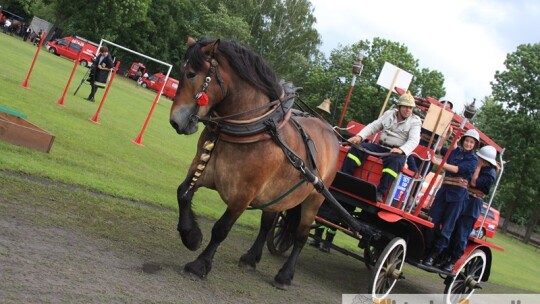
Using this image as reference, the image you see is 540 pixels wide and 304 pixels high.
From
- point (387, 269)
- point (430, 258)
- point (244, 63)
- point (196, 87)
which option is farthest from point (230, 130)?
point (430, 258)

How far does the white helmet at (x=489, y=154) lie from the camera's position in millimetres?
9445

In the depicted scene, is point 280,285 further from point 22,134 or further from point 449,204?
point 22,134

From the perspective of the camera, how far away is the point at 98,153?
41.5ft

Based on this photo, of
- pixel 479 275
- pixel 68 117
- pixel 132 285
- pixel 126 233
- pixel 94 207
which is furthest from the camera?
pixel 68 117

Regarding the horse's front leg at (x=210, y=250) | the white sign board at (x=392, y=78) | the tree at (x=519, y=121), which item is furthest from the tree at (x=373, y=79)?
the horse's front leg at (x=210, y=250)

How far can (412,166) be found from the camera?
375 inches

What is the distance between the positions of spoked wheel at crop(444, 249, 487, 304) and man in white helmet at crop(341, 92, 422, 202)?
2335 mm

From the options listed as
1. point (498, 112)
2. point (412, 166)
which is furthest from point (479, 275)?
point (498, 112)

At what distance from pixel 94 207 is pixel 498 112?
47.8 meters

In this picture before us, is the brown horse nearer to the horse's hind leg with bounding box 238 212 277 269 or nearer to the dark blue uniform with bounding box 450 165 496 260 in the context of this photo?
the horse's hind leg with bounding box 238 212 277 269

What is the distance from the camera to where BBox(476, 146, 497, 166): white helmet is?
9445mm

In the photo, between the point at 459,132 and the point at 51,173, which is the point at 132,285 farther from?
the point at 459,132

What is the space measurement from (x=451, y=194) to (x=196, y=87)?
4806 millimetres

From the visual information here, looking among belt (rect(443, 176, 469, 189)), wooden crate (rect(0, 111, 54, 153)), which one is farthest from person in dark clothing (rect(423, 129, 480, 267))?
wooden crate (rect(0, 111, 54, 153))
